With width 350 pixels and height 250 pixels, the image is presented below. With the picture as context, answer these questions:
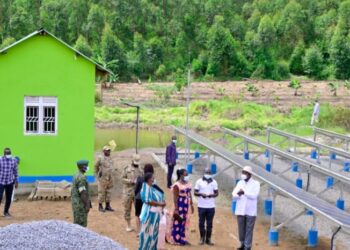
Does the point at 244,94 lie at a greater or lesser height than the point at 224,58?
lesser

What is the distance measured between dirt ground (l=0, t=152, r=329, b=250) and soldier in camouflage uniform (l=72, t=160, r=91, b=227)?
1003mm

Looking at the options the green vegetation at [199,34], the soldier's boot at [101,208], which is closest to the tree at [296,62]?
the green vegetation at [199,34]

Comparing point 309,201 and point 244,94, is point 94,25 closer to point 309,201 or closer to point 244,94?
point 244,94

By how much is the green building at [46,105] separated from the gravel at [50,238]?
6763 millimetres

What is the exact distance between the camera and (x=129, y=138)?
28.8 metres

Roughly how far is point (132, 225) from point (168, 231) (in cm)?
130

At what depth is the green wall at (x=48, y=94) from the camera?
13570 mm

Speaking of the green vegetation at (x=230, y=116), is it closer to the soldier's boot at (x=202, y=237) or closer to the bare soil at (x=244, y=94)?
the bare soil at (x=244, y=94)

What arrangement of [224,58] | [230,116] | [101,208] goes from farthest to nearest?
[224,58] → [230,116] → [101,208]

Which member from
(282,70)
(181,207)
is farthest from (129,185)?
(282,70)

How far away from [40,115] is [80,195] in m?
5.12

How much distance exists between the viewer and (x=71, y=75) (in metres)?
13.8

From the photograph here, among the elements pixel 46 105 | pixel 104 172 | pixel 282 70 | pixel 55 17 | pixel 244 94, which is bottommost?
pixel 104 172

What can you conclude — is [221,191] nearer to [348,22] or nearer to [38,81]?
[38,81]
